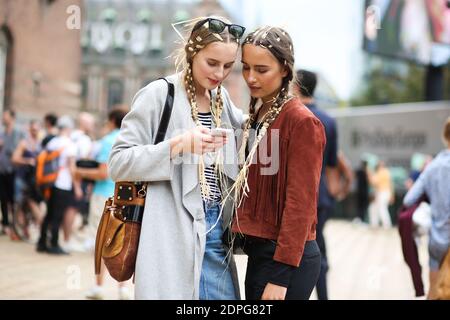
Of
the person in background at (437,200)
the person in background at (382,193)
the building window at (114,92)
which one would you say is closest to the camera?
the person in background at (437,200)

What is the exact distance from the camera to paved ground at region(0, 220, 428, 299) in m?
5.81

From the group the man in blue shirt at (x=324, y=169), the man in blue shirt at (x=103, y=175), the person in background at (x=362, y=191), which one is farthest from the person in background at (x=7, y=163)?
the person in background at (x=362, y=191)

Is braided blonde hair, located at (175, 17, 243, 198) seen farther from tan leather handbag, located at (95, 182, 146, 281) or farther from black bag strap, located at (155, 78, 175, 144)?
tan leather handbag, located at (95, 182, 146, 281)

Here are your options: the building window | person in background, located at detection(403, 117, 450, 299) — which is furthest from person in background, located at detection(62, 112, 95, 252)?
the building window

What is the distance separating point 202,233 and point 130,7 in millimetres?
23908

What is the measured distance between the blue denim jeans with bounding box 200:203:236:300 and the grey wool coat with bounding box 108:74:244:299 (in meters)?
0.06

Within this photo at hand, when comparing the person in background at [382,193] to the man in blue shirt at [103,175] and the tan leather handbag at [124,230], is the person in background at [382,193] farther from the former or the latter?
the tan leather handbag at [124,230]

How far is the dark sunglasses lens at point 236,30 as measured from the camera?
2.47m


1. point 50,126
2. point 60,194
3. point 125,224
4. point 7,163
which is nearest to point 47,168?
point 60,194

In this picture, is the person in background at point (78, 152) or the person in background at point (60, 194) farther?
the person in background at point (78, 152)

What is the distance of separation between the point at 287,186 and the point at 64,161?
650 cm

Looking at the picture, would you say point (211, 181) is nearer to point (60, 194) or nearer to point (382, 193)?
point (60, 194)

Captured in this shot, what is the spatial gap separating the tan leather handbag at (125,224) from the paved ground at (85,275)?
2.90 metres

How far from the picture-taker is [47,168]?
860cm
